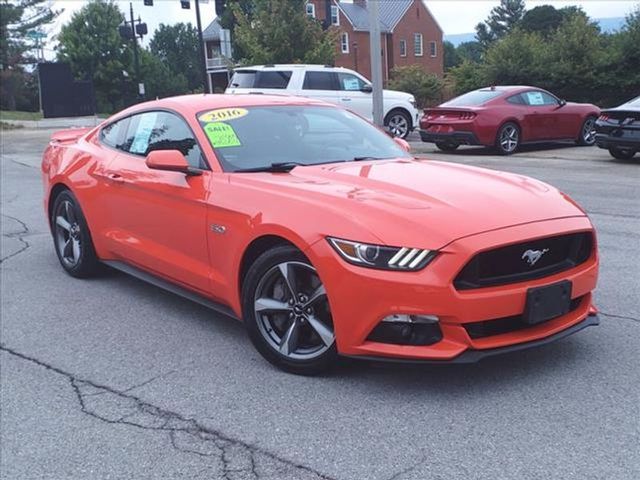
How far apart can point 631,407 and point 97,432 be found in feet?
8.24

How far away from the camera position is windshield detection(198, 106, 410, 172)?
4.54m

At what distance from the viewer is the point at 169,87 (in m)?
75.9

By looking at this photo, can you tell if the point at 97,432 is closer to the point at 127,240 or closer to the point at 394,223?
the point at 394,223

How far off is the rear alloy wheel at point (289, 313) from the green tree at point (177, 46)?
90.7 m

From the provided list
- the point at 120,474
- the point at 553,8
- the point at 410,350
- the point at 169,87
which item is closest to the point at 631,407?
the point at 410,350

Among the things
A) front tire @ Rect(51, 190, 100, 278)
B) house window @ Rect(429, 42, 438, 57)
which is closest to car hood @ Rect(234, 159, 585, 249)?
front tire @ Rect(51, 190, 100, 278)

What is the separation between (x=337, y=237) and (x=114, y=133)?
120 inches

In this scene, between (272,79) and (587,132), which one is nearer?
(587,132)

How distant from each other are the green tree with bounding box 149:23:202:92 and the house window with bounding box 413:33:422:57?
33.6m

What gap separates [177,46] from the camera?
9562 centimetres

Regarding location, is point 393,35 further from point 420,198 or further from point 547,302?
point 547,302

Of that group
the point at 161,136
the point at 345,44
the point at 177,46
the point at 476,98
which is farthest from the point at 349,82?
the point at 177,46

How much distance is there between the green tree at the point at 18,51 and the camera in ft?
192

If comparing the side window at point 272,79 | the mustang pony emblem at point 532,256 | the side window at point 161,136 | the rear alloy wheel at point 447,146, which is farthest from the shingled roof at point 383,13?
the mustang pony emblem at point 532,256
